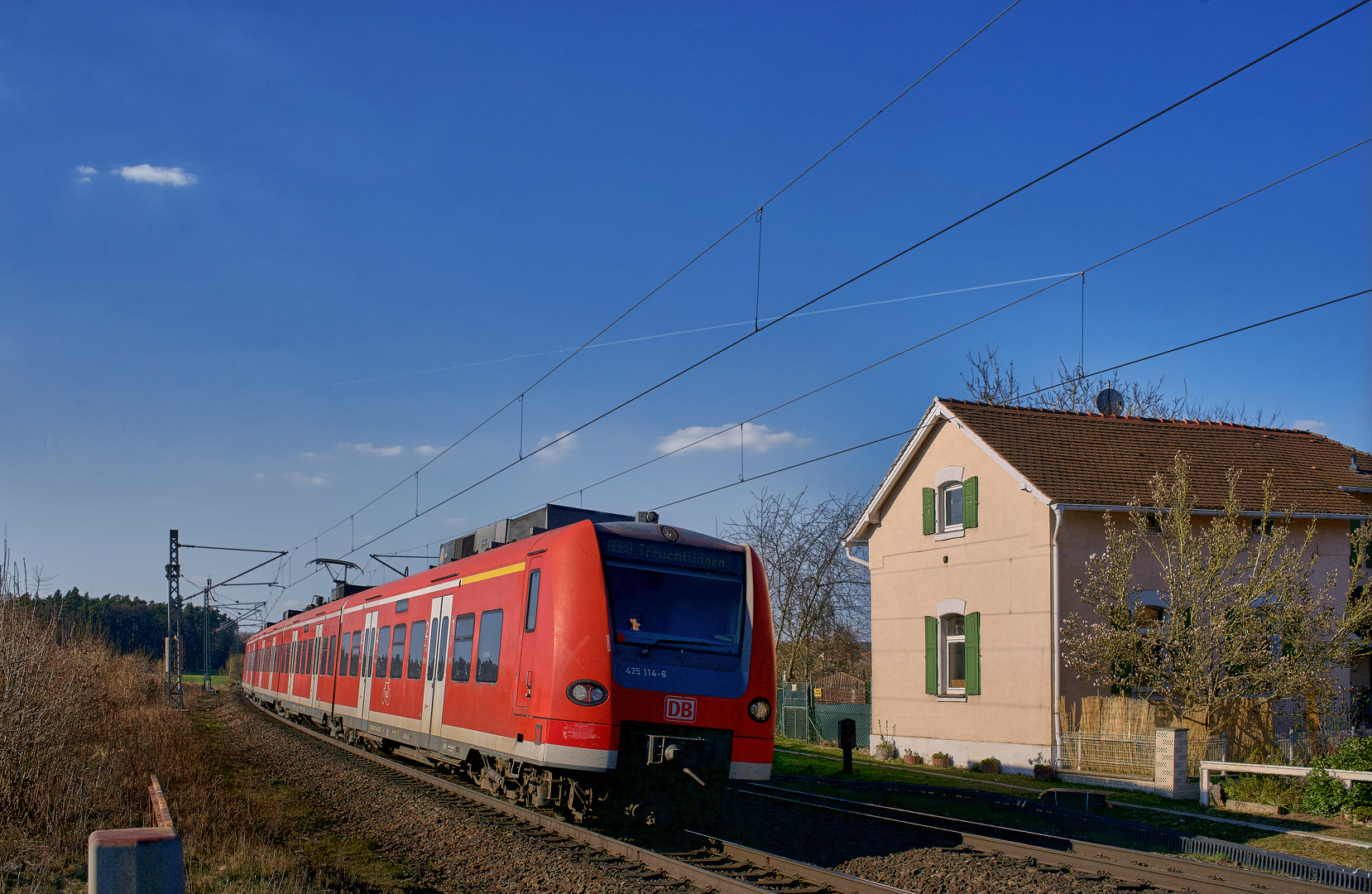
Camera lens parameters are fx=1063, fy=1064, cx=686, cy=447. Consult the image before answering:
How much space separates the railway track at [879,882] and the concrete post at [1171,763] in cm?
469

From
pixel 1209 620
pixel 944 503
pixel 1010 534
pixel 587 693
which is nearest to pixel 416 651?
pixel 587 693

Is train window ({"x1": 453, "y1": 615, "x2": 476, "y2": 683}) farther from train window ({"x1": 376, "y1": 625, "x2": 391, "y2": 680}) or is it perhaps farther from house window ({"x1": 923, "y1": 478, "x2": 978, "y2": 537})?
house window ({"x1": 923, "y1": 478, "x2": 978, "y2": 537})

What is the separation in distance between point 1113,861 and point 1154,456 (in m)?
13.4

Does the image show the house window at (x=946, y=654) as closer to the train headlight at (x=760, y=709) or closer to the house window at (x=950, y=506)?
the house window at (x=950, y=506)

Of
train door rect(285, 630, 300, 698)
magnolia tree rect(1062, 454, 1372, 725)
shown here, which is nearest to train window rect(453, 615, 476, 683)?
magnolia tree rect(1062, 454, 1372, 725)

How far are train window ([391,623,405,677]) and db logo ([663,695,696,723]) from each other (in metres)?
7.24

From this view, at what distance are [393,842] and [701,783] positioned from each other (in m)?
3.29

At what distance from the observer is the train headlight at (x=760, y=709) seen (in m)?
9.98

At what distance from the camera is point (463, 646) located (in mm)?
12398

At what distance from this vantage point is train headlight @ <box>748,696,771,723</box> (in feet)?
32.7

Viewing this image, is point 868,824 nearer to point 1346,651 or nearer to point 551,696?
point 551,696

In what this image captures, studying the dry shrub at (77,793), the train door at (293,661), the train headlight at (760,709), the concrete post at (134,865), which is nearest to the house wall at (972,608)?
the train headlight at (760,709)

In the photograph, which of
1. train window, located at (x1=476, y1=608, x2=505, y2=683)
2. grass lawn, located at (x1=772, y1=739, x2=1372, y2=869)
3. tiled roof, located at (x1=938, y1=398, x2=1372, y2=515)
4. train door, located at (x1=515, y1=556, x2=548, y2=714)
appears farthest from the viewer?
tiled roof, located at (x1=938, y1=398, x2=1372, y2=515)

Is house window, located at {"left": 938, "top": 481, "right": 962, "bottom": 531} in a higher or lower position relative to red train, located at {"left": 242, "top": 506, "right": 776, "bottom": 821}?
higher
